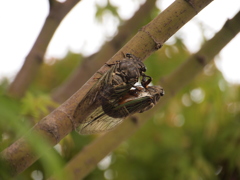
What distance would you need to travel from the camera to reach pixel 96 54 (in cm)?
189

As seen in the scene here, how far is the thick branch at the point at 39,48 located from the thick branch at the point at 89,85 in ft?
1.54

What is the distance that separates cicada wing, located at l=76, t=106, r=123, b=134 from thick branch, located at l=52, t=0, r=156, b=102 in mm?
622

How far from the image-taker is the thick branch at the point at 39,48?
4.58 feet

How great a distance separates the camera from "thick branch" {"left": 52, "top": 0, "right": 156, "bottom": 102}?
1.80 metres

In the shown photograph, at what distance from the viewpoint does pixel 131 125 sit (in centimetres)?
149

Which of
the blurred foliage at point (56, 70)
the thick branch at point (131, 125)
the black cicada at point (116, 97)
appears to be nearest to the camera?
the black cicada at point (116, 97)

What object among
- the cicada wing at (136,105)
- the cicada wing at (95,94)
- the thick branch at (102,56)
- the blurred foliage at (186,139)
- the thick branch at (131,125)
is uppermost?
the thick branch at (102,56)

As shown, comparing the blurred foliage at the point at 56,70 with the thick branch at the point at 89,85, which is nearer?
the thick branch at the point at 89,85

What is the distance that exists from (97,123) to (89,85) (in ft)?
0.75

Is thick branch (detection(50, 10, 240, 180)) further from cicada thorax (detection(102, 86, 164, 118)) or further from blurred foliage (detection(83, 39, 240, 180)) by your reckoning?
blurred foliage (detection(83, 39, 240, 180))

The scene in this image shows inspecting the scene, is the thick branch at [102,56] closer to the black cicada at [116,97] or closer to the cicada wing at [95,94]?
the black cicada at [116,97]

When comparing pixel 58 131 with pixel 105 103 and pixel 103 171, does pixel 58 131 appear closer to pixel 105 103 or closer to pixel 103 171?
pixel 105 103

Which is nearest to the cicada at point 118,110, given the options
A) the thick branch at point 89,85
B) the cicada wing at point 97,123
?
the cicada wing at point 97,123

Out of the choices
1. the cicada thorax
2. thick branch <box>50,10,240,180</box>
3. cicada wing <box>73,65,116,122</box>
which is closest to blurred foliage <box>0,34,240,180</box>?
thick branch <box>50,10,240,180</box>
